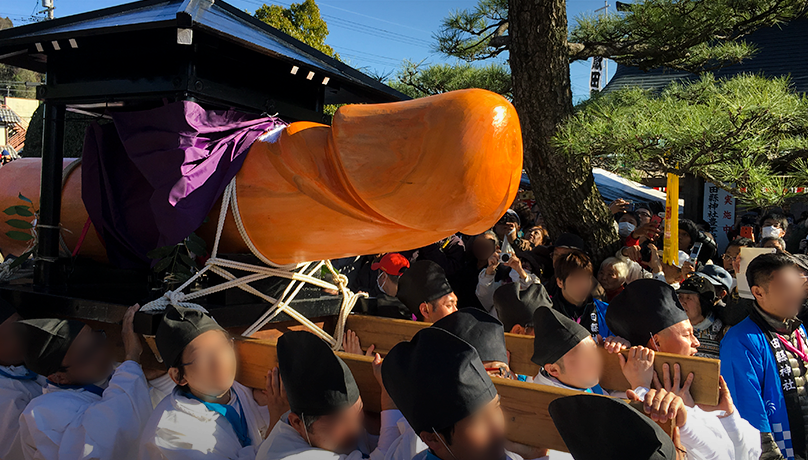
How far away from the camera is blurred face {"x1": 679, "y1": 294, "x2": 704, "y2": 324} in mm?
4035

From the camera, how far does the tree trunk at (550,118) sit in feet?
14.2

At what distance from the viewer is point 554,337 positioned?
6.47 ft

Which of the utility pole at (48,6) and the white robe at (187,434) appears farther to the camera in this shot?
the utility pole at (48,6)

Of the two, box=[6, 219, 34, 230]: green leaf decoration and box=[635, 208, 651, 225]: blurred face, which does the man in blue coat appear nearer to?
box=[6, 219, 34, 230]: green leaf decoration

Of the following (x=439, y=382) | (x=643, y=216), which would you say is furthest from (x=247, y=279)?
(x=643, y=216)

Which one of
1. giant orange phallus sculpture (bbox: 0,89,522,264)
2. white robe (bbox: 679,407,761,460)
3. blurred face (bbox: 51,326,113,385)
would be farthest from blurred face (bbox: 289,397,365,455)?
white robe (bbox: 679,407,761,460)

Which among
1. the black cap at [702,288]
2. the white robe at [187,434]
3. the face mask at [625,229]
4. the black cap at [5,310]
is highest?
the face mask at [625,229]

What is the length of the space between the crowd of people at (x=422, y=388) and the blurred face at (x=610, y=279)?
1159mm

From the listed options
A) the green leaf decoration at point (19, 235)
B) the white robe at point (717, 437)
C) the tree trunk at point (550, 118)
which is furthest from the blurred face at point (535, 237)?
the green leaf decoration at point (19, 235)

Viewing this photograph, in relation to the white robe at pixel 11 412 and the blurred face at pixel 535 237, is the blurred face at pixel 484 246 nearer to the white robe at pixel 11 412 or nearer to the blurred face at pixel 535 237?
the blurred face at pixel 535 237

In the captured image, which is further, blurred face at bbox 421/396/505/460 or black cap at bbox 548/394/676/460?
blurred face at bbox 421/396/505/460

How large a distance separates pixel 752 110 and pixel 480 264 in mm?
2169

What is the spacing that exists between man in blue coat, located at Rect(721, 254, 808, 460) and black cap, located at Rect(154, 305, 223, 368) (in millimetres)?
2422

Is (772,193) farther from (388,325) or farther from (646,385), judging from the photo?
(388,325)
